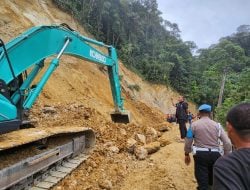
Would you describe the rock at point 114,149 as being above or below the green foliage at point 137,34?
below

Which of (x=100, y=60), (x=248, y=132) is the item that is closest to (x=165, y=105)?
A: (x=100, y=60)

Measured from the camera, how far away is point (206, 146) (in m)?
5.54

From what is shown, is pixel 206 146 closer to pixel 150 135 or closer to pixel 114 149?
pixel 114 149

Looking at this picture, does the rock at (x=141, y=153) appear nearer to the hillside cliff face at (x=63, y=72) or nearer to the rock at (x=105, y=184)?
the rock at (x=105, y=184)

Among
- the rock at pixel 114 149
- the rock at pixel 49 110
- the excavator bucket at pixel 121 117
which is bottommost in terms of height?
the rock at pixel 114 149

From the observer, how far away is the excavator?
16.8 feet

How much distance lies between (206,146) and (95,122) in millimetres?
5192

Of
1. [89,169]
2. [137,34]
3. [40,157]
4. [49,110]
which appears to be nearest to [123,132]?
[49,110]

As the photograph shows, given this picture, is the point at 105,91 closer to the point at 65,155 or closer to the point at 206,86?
the point at 65,155

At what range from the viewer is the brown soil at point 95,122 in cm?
691

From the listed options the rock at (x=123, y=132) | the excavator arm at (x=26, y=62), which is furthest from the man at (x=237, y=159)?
the rock at (x=123, y=132)

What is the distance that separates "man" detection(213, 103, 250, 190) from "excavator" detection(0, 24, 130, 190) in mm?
3155

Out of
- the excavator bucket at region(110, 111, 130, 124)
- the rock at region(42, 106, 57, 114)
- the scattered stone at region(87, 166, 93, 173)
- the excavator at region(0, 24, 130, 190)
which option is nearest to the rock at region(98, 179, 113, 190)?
the excavator at region(0, 24, 130, 190)

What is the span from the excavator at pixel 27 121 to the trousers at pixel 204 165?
223 cm
